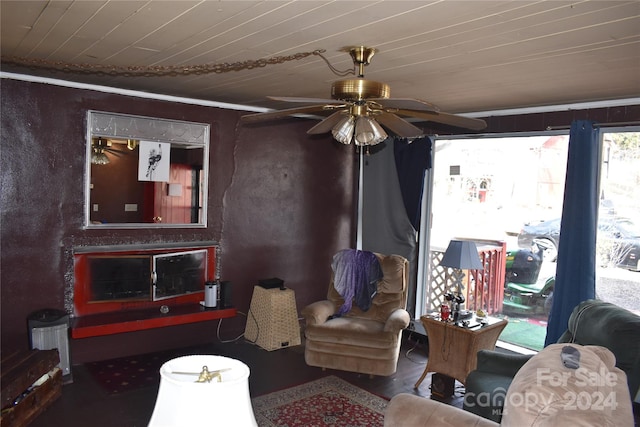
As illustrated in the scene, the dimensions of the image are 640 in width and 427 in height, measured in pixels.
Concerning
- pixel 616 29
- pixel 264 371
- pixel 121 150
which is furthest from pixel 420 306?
pixel 616 29

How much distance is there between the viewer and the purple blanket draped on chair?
4.53 metres

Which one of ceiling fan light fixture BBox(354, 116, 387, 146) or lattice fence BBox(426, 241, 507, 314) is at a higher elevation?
ceiling fan light fixture BBox(354, 116, 387, 146)

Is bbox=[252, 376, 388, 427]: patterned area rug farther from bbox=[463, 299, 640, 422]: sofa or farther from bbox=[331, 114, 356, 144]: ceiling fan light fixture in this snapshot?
bbox=[331, 114, 356, 144]: ceiling fan light fixture

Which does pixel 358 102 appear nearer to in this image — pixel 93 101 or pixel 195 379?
pixel 195 379

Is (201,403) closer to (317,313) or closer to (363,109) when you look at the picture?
(363,109)

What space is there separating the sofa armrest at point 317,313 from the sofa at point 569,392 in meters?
2.34

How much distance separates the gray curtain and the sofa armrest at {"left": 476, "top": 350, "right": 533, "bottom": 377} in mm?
2089

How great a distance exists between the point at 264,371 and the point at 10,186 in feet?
7.91

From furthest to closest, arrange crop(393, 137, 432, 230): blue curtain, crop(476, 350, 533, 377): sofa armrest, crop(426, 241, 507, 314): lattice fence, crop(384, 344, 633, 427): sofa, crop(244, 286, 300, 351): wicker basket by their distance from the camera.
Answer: crop(393, 137, 432, 230): blue curtain < crop(426, 241, 507, 314): lattice fence < crop(244, 286, 300, 351): wicker basket < crop(476, 350, 533, 377): sofa armrest < crop(384, 344, 633, 427): sofa

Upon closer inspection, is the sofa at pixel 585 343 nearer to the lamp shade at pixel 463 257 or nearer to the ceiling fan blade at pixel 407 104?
the lamp shade at pixel 463 257

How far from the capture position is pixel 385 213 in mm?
5480

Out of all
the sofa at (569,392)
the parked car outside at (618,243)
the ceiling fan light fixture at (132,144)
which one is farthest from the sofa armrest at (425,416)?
the ceiling fan light fixture at (132,144)

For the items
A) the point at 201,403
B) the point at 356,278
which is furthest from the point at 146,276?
the point at 201,403

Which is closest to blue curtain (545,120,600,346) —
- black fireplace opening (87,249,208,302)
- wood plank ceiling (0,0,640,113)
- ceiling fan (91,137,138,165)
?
wood plank ceiling (0,0,640,113)
